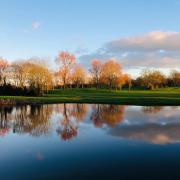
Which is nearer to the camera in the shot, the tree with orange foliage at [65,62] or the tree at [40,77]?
the tree at [40,77]

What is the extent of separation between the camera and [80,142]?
39.5 feet

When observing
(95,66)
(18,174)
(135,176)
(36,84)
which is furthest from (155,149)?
(95,66)

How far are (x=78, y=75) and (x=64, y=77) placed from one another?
11222 mm

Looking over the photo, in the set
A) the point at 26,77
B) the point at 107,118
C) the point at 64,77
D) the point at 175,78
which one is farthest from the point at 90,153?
the point at 175,78

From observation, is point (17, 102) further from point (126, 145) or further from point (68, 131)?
point (126, 145)

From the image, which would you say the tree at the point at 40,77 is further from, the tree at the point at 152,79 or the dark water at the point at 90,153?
the dark water at the point at 90,153

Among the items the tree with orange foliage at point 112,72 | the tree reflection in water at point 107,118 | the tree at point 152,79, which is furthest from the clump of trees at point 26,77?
the tree at point 152,79

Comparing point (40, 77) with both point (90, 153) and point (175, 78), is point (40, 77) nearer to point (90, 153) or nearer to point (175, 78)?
point (90, 153)

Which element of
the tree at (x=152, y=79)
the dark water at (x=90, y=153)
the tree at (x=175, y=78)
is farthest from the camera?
the tree at (x=175, y=78)

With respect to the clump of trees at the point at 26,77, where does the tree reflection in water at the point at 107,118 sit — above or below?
below

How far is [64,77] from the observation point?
7144 centimetres

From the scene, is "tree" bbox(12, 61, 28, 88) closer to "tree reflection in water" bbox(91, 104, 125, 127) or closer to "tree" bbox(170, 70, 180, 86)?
"tree reflection in water" bbox(91, 104, 125, 127)

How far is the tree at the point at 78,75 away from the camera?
78.2 m

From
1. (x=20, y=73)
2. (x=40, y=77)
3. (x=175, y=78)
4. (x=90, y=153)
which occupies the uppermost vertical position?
(x=20, y=73)
